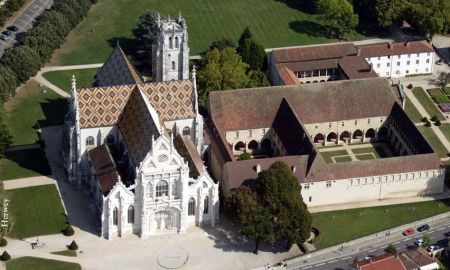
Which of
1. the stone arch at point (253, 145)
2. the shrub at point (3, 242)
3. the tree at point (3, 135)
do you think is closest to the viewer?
the shrub at point (3, 242)

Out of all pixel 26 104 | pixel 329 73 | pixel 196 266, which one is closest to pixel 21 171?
pixel 26 104

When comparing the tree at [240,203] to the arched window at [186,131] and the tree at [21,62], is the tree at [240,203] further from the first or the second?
the tree at [21,62]

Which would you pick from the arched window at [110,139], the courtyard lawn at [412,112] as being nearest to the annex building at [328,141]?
the courtyard lawn at [412,112]

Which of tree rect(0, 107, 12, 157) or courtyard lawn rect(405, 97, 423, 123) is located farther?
courtyard lawn rect(405, 97, 423, 123)

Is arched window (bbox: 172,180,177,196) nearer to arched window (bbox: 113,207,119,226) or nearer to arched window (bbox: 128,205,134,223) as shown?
arched window (bbox: 128,205,134,223)

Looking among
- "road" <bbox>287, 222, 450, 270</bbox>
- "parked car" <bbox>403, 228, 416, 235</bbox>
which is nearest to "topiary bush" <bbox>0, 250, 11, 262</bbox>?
"road" <bbox>287, 222, 450, 270</bbox>

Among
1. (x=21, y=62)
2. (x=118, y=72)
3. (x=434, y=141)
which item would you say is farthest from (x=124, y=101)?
(x=434, y=141)
